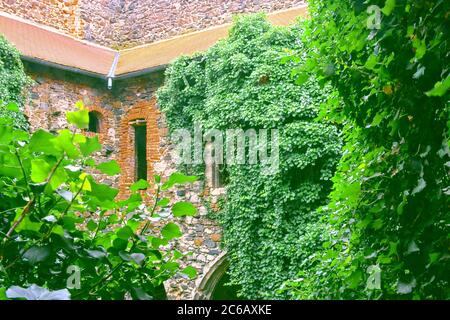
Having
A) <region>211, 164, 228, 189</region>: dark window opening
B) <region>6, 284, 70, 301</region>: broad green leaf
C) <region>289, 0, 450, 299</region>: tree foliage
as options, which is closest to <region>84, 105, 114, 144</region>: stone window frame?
<region>211, 164, 228, 189</region>: dark window opening

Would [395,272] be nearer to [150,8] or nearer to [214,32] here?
[214,32]

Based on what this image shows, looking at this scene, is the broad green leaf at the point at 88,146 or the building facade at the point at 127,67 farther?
the building facade at the point at 127,67

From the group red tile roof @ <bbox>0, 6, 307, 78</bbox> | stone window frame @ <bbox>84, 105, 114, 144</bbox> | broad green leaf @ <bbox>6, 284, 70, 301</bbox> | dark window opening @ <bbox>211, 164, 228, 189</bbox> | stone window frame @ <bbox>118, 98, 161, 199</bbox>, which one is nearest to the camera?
broad green leaf @ <bbox>6, 284, 70, 301</bbox>

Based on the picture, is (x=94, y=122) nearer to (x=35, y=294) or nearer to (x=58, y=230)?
(x=58, y=230)

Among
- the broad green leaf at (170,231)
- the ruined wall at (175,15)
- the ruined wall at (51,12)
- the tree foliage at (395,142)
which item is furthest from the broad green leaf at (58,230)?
the ruined wall at (51,12)

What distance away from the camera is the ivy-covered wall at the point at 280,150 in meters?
7.88

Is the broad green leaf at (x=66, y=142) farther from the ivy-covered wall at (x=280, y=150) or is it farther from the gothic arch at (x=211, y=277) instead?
the gothic arch at (x=211, y=277)

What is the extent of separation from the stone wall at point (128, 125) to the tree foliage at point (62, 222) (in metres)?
7.25

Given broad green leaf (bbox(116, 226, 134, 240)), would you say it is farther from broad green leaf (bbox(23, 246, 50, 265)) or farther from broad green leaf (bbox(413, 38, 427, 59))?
broad green leaf (bbox(413, 38, 427, 59))

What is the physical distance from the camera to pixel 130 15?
13.2 metres

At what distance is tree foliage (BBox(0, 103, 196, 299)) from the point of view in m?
1.51

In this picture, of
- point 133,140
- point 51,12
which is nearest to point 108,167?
point 133,140

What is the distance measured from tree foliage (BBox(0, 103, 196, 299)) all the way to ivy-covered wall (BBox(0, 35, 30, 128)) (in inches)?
292

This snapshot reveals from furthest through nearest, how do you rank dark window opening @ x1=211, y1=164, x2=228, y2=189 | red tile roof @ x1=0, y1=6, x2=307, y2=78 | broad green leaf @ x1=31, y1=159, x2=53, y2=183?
red tile roof @ x1=0, y1=6, x2=307, y2=78
dark window opening @ x1=211, y1=164, x2=228, y2=189
broad green leaf @ x1=31, y1=159, x2=53, y2=183
